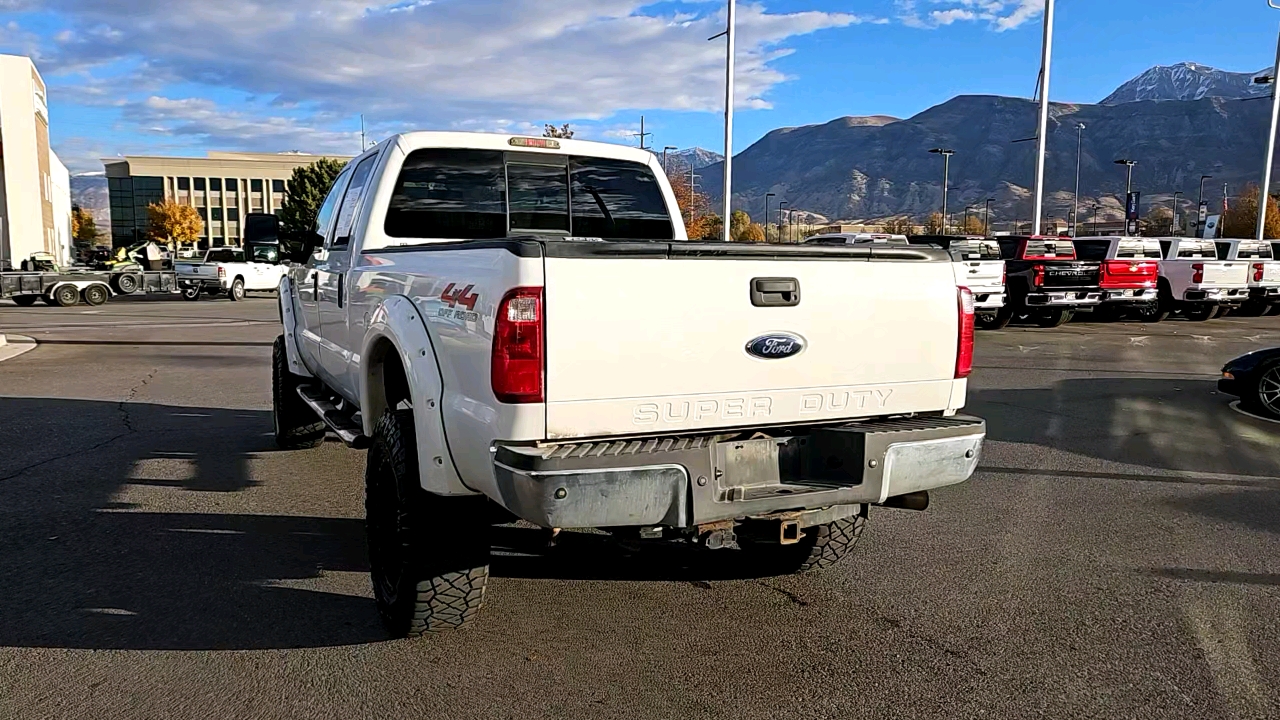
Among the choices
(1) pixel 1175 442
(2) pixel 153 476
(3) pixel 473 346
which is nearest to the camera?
(3) pixel 473 346

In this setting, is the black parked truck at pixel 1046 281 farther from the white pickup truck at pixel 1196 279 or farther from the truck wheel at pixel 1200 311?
the truck wheel at pixel 1200 311

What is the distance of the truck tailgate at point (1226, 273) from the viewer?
2209cm

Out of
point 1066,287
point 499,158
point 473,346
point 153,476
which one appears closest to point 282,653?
point 473,346

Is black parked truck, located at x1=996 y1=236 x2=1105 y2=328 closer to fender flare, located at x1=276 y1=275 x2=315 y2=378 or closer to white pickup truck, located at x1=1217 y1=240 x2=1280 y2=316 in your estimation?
white pickup truck, located at x1=1217 y1=240 x2=1280 y2=316

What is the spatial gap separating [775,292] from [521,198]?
2.60 metres

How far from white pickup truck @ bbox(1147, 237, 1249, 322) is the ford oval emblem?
21.7m

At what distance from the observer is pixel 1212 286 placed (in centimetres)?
2220

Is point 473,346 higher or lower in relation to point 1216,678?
higher

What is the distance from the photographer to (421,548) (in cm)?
387

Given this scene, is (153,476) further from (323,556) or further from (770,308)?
(770,308)

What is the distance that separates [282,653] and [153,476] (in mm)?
3582

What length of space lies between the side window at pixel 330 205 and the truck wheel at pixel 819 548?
361 centimetres

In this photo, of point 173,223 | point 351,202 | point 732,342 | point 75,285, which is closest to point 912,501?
point 732,342

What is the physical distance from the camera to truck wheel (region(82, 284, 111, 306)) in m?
28.0
